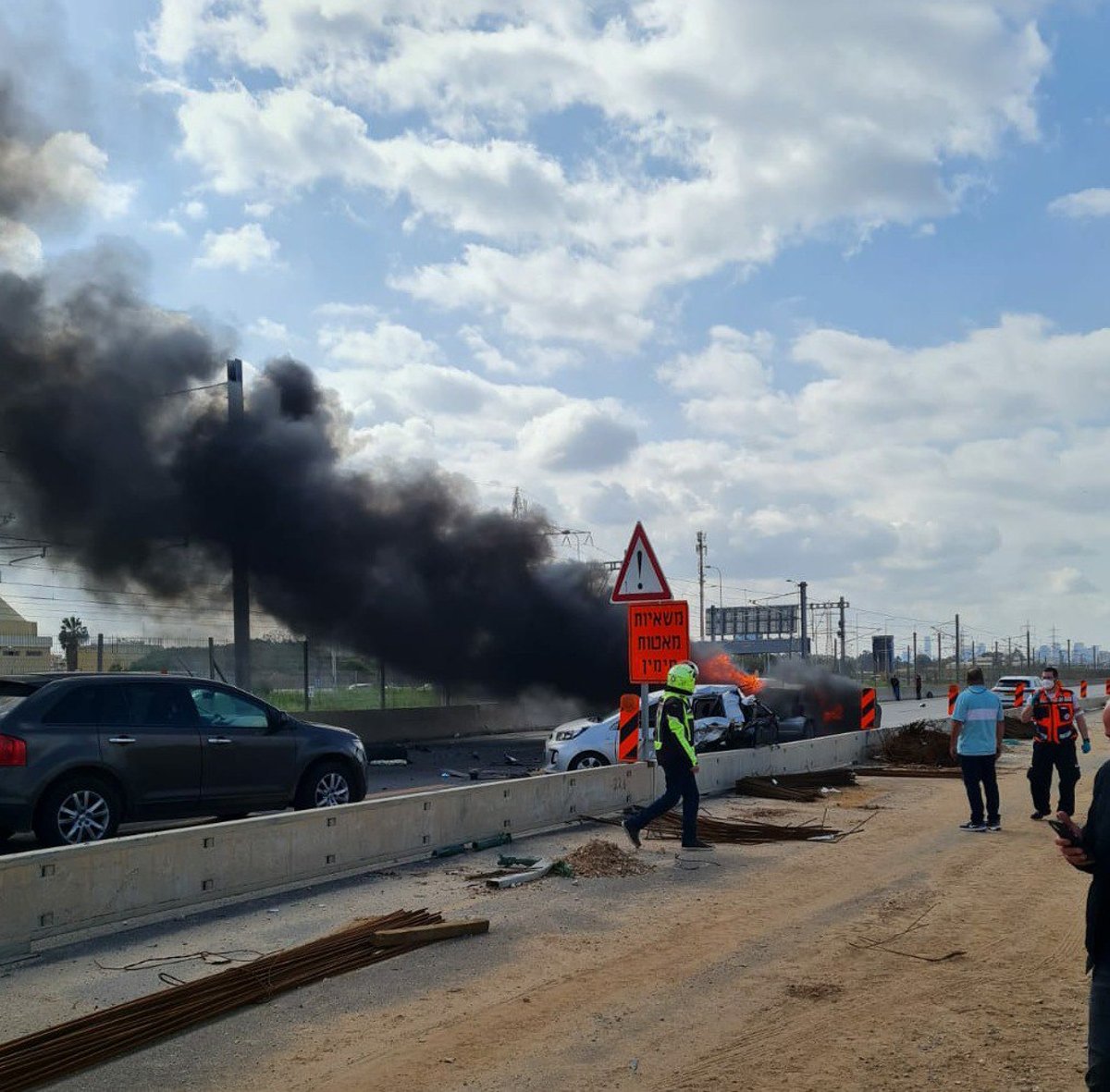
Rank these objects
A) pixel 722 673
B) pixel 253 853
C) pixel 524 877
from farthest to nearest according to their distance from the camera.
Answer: pixel 722 673 → pixel 524 877 → pixel 253 853

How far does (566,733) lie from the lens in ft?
55.8

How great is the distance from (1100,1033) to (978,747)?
8212 mm

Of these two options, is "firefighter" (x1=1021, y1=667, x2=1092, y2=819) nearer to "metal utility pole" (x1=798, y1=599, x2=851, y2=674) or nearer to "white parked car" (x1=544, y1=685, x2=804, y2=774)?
"white parked car" (x1=544, y1=685, x2=804, y2=774)

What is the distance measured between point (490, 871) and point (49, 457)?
21.0m

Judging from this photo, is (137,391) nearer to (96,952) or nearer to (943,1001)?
(96,952)

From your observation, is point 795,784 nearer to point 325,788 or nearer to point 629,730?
point 629,730

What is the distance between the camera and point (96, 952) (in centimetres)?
A: 664

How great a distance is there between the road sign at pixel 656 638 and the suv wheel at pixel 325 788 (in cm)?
299

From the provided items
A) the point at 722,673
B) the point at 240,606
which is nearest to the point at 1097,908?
the point at 240,606

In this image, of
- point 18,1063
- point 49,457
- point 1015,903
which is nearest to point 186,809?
point 18,1063

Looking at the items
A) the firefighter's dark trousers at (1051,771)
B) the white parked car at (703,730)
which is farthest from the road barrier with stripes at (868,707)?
the firefighter's dark trousers at (1051,771)

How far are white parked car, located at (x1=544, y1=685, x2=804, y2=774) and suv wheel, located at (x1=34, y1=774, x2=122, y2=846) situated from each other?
725cm

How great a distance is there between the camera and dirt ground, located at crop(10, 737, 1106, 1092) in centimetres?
465

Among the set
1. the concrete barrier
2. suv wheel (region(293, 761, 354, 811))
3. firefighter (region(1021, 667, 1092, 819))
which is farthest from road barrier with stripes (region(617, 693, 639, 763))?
firefighter (region(1021, 667, 1092, 819))
